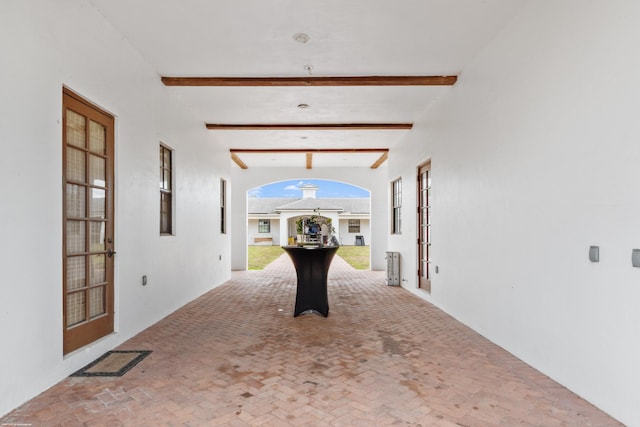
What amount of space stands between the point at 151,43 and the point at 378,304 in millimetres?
4728

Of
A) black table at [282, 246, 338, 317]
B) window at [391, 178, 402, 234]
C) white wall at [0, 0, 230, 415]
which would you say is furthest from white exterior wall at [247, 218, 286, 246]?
black table at [282, 246, 338, 317]

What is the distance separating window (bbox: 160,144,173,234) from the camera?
5656mm

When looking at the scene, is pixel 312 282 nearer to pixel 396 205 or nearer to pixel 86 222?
pixel 86 222

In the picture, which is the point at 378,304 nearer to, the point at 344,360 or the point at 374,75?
the point at 344,360

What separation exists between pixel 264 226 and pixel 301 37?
77.3ft

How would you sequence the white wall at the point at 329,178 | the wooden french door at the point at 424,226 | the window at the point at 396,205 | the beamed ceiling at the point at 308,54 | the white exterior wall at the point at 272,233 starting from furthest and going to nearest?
the white exterior wall at the point at 272,233
the white wall at the point at 329,178
the window at the point at 396,205
the wooden french door at the point at 424,226
the beamed ceiling at the point at 308,54

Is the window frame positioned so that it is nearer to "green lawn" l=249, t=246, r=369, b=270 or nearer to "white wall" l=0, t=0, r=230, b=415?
"white wall" l=0, t=0, r=230, b=415

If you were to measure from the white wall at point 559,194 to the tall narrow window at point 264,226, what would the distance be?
22.8m

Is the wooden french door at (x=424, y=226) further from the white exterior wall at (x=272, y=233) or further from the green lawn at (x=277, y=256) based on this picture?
the white exterior wall at (x=272, y=233)

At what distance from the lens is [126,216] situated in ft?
13.8

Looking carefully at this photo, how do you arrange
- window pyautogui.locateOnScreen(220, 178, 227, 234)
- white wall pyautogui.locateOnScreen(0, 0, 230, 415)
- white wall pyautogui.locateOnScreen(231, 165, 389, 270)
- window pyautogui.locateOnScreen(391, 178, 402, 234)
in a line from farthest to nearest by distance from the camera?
white wall pyautogui.locateOnScreen(231, 165, 389, 270) → window pyautogui.locateOnScreen(220, 178, 227, 234) → window pyautogui.locateOnScreen(391, 178, 402, 234) → white wall pyautogui.locateOnScreen(0, 0, 230, 415)

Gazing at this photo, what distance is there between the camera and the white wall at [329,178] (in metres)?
12.0

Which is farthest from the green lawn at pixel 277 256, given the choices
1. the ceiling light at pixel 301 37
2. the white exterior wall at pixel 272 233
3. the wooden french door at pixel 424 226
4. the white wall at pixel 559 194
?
the ceiling light at pixel 301 37

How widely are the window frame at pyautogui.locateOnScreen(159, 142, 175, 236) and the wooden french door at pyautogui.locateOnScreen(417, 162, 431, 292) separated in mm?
4138
